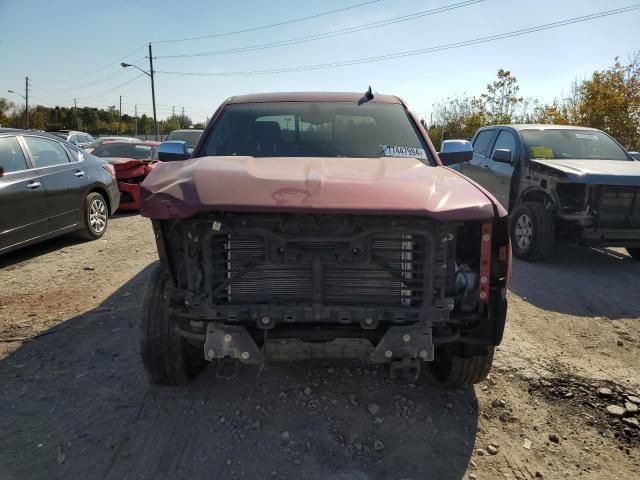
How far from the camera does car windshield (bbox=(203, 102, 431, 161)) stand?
3.45 metres

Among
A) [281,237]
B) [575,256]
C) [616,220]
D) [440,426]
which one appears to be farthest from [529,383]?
[575,256]

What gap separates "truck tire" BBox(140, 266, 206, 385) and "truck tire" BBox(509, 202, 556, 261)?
4.76m

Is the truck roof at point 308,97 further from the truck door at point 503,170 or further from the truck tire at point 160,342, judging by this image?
the truck door at point 503,170

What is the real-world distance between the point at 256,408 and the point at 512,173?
218 inches

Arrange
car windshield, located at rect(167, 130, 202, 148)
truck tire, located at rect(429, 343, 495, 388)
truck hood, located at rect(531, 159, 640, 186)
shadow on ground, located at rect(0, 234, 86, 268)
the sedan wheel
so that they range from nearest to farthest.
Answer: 1. truck tire, located at rect(429, 343, 495, 388)
2. truck hood, located at rect(531, 159, 640, 186)
3. shadow on ground, located at rect(0, 234, 86, 268)
4. the sedan wheel
5. car windshield, located at rect(167, 130, 202, 148)

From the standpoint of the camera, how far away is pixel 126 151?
1067cm

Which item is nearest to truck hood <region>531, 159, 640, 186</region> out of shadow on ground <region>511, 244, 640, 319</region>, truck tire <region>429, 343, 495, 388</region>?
shadow on ground <region>511, 244, 640, 319</region>

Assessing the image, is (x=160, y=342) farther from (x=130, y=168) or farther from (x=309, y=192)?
(x=130, y=168)

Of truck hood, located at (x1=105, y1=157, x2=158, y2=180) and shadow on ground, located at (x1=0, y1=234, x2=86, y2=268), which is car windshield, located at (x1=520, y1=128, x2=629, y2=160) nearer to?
truck hood, located at (x1=105, y1=157, x2=158, y2=180)

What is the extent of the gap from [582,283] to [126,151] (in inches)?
372

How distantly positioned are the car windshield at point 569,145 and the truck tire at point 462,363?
470 cm

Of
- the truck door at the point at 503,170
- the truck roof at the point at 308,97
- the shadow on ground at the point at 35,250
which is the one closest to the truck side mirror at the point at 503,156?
the truck door at the point at 503,170

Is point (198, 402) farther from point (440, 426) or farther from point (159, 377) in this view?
point (440, 426)

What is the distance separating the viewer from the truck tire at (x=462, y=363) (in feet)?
8.81
